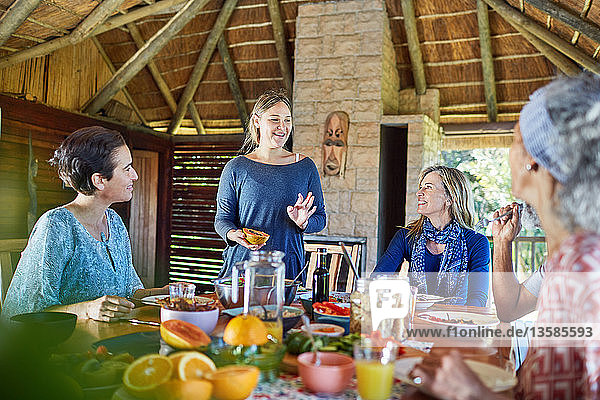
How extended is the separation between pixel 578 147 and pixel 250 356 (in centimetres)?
75

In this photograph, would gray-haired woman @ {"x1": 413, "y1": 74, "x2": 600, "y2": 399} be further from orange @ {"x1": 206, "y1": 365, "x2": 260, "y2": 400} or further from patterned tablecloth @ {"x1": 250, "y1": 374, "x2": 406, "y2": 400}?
orange @ {"x1": 206, "y1": 365, "x2": 260, "y2": 400}

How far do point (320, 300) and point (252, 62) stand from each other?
4.54m

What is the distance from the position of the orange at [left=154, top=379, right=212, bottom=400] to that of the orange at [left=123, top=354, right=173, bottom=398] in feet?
0.05

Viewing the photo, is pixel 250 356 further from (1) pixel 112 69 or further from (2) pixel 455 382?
(1) pixel 112 69

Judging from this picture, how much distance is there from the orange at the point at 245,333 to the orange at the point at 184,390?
0.58 feet

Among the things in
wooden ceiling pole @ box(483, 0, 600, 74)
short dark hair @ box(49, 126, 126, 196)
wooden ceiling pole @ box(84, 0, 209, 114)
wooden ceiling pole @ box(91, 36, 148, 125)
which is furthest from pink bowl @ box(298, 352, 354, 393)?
wooden ceiling pole @ box(91, 36, 148, 125)

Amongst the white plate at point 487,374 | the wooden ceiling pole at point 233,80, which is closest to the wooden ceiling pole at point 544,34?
the wooden ceiling pole at point 233,80

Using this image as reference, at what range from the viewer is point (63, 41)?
14.5ft

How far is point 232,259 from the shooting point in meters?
2.50

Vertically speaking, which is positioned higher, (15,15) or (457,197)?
(15,15)

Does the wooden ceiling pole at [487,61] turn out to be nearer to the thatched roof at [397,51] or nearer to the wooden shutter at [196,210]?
the thatched roof at [397,51]

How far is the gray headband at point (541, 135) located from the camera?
0.97 metres

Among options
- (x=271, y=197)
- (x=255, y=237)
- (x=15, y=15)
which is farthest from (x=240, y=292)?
(x=15, y=15)

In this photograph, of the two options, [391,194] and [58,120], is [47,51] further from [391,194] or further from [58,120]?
[391,194]
